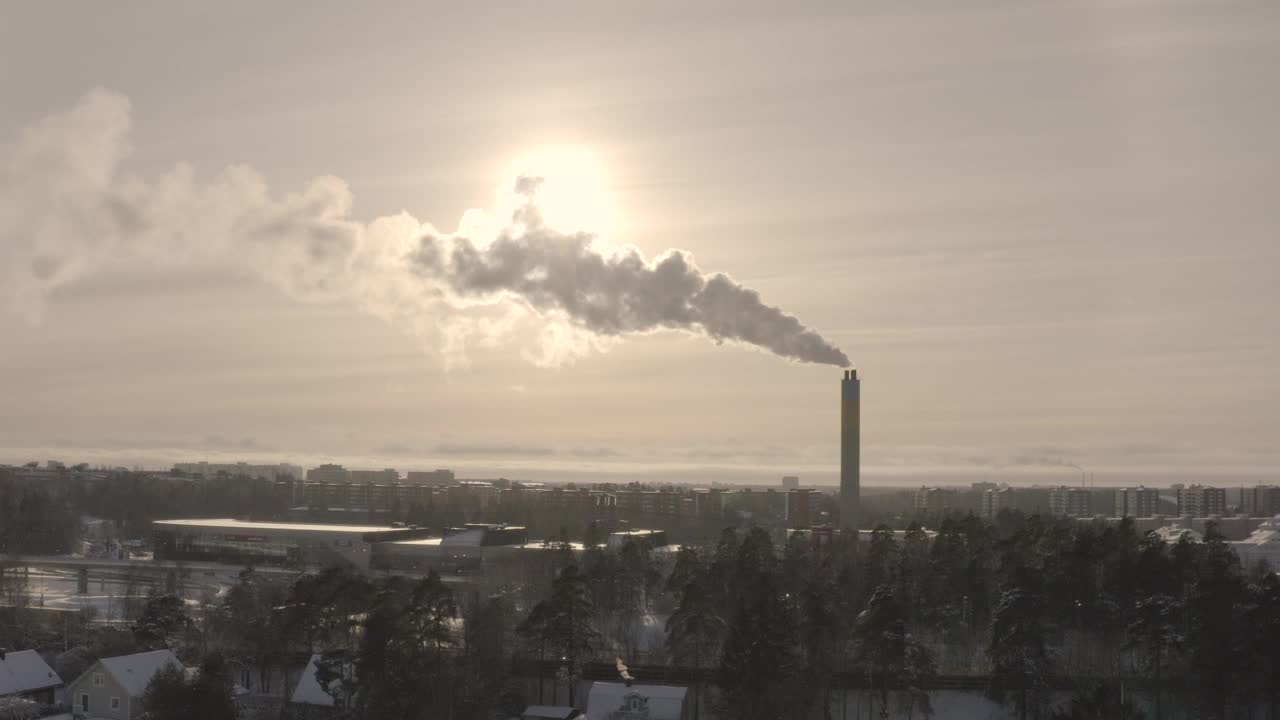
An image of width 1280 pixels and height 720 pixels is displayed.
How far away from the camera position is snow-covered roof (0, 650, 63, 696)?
170ft

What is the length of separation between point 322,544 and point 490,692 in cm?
7044

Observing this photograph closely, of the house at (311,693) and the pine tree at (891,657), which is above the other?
the pine tree at (891,657)

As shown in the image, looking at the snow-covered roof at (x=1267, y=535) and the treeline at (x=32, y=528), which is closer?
the snow-covered roof at (x=1267, y=535)

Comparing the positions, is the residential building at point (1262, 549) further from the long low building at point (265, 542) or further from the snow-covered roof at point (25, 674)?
the snow-covered roof at point (25, 674)

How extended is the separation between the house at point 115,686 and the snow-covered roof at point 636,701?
1606 cm

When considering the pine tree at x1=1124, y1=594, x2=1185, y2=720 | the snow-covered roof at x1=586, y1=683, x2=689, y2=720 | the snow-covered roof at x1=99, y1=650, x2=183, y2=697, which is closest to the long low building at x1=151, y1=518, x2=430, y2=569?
the snow-covered roof at x1=99, y1=650, x2=183, y2=697

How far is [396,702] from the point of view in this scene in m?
47.9

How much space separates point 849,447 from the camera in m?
112

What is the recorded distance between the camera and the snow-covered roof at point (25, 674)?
170ft

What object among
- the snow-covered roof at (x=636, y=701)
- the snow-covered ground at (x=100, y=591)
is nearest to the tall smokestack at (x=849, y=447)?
the snow-covered ground at (x=100, y=591)

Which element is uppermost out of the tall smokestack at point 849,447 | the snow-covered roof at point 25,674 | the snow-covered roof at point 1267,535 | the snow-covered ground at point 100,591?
the tall smokestack at point 849,447

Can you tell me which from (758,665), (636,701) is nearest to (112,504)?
(636,701)

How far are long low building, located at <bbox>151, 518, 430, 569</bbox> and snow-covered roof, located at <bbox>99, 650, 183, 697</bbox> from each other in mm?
56917

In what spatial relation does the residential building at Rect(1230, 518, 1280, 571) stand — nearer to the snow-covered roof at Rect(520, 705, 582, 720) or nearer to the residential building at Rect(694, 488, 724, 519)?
the snow-covered roof at Rect(520, 705, 582, 720)
